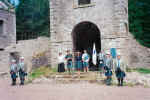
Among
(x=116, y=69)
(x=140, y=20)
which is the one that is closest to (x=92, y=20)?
(x=116, y=69)

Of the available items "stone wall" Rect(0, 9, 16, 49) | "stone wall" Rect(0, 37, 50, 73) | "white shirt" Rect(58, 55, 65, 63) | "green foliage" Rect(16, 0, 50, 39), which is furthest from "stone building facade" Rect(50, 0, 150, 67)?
"green foliage" Rect(16, 0, 50, 39)

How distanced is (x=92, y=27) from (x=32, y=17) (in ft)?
79.0

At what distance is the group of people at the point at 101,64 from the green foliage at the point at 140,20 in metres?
10.9

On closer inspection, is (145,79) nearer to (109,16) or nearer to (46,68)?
(109,16)

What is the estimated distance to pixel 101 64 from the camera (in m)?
13.1

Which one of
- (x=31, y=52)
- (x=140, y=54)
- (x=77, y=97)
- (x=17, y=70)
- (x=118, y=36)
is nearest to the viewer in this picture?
(x=77, y=97)

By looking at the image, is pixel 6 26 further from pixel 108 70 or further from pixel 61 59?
pixel 108 70

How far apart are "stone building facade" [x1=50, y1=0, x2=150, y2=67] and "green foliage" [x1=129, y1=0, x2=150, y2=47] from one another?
6.54 meters

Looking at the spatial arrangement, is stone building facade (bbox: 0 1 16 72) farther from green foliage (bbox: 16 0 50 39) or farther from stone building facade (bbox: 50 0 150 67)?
green foliage (bbox: 16 0 50 39)

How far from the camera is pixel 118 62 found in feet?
33.6

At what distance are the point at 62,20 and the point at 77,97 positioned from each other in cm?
857

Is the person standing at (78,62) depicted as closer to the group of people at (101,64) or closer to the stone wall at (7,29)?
the group of people at (101,64)

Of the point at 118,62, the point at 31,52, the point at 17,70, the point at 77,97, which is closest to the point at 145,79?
the point at 118,62

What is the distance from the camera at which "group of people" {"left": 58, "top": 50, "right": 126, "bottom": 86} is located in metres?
10.3
